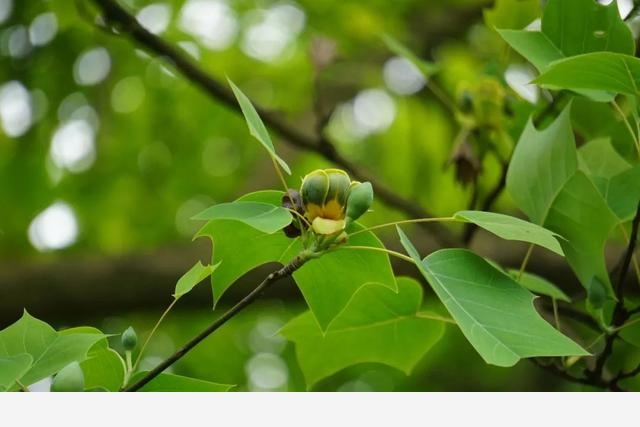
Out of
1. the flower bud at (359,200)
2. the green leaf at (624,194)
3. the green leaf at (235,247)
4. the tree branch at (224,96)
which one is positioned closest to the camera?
the flower bud at (359,200)

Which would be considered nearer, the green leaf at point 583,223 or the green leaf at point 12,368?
the green leaf at point 12,368

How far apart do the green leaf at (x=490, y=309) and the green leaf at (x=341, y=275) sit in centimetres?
6

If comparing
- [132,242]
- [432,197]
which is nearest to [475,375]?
[432,197]

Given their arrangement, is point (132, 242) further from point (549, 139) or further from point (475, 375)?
point (549, 139)

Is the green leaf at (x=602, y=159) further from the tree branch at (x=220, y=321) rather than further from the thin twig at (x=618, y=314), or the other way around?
the tree branch at (x=220, y=321)

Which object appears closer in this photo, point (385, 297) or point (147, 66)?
point (385, 297)

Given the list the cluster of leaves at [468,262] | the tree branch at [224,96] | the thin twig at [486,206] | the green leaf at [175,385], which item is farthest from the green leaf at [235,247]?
the tree branch at [224,96]

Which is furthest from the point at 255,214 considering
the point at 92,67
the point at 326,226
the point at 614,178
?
the point at 92,67

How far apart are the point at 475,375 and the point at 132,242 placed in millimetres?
1535

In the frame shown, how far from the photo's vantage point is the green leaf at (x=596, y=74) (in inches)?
36.4

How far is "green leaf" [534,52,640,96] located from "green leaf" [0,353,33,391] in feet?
1.78

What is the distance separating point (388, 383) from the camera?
3.87 m

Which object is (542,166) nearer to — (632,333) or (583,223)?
(583,223)

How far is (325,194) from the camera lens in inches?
34.9
